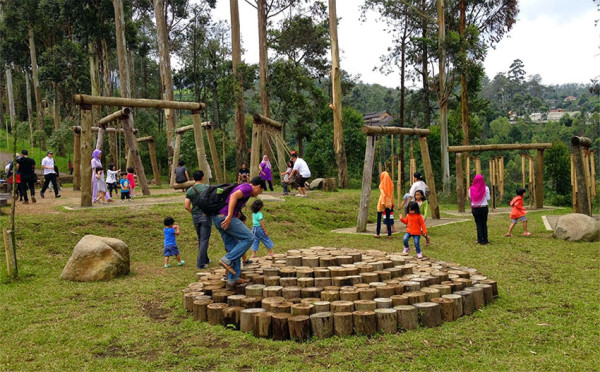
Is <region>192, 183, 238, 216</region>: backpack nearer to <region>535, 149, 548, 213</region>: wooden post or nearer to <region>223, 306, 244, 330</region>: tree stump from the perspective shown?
<region>223, 306, 244, 330</region>: tree stump

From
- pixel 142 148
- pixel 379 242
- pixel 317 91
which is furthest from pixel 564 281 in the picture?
pixel 142 148

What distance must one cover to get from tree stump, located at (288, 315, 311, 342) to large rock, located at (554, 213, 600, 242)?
852cm

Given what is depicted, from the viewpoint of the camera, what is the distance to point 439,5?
24.5m

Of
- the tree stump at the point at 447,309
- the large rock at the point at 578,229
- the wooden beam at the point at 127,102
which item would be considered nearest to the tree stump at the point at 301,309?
the tree stump at the point at 447,309

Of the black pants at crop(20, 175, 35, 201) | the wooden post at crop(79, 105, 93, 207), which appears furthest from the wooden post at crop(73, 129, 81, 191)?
the wooden post at crop(79, 105, 93, 207)

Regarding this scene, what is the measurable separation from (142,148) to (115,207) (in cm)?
2263

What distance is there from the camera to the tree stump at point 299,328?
4961mm

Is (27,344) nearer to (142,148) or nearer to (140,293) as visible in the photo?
(140,293)

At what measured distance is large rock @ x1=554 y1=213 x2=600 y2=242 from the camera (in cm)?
1091

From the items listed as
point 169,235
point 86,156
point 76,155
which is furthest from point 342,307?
point 76,155

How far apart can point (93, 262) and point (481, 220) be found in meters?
7.87

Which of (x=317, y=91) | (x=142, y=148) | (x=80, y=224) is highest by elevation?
(x=317, y=91)

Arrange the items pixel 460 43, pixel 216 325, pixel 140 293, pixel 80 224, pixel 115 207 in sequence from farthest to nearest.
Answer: pixel 460 43, pixel 115 207, pixel 80 224, pixel 140 293, pixel 216 325

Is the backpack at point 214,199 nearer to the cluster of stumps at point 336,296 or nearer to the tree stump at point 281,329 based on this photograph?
the cluster of stumps at point 336,296
